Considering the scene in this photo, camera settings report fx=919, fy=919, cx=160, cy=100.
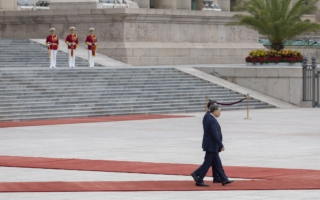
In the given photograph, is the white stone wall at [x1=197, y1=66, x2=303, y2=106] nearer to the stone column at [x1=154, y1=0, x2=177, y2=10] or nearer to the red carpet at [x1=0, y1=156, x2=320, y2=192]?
the red carpet at [x1=0, y1=156, x2=320, y2=192]

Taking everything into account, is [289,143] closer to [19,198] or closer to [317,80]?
[19,198]

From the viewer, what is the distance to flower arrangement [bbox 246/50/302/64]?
3944 cm

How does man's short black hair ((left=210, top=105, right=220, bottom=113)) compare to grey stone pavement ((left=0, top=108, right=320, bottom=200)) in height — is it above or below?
above

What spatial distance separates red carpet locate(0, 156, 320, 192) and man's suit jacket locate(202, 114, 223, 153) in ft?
2.01

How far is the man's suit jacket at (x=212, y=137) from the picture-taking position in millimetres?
14516

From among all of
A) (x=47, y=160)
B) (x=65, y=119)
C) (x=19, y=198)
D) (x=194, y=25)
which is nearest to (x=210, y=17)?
(x=194, y=25)

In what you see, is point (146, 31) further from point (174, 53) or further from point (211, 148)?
point (211, 148)

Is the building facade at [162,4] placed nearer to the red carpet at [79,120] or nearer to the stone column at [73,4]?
the stone column at [73,4]

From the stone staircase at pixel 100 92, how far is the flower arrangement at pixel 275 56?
2.88 meters

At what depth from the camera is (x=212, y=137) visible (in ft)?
47.8

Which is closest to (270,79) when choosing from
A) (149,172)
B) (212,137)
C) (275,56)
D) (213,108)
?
(275,56)

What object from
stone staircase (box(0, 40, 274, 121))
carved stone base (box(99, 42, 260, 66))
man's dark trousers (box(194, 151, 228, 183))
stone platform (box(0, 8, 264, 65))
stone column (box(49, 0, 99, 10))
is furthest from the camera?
stone column (box(49, 0, 99, 10))

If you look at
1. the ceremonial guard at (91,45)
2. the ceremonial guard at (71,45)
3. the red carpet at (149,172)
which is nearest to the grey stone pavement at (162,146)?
the red carpet at (149,172)

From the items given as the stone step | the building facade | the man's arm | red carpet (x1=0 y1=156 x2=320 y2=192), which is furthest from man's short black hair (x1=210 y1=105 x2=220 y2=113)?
the building facade
